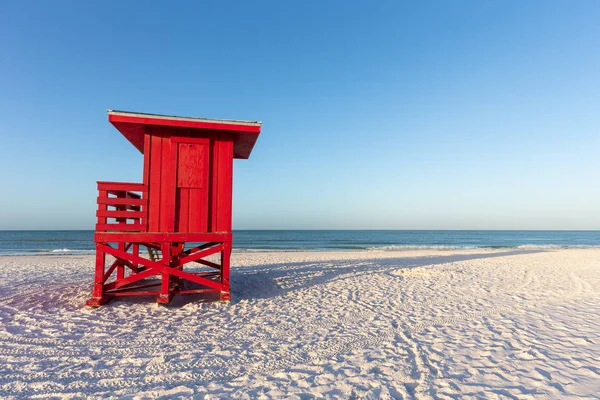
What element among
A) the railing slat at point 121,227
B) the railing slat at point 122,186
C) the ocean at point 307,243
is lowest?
the ocean at point 307,243

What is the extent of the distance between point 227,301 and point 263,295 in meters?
1.40

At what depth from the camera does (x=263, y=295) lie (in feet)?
30.9

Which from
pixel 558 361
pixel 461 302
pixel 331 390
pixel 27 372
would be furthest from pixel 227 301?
pixel 558 361

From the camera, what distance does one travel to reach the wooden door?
8.09 m

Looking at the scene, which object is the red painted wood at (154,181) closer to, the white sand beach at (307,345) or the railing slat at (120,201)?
the railing slat at (120,201)

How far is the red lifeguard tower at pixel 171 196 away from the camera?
771 cm

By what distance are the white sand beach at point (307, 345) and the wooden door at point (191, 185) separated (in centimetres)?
202

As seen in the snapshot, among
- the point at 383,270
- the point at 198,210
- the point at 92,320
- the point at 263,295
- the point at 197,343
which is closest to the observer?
the point at 197,343

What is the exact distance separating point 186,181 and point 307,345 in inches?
191

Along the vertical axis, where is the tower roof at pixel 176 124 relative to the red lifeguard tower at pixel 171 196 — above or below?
above

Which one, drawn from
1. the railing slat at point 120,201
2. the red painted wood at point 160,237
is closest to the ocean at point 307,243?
the red painted wood at point 160,237

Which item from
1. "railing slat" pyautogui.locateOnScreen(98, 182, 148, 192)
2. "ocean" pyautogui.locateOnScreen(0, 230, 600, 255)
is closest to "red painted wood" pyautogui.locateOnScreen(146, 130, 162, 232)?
"railing slat" pyautogui.locateOnScreen(98, 182, 148, 192)

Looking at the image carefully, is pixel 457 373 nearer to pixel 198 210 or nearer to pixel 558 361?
pixel 558 361

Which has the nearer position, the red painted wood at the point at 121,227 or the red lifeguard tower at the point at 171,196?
the red painted wood at the point at 121,227
